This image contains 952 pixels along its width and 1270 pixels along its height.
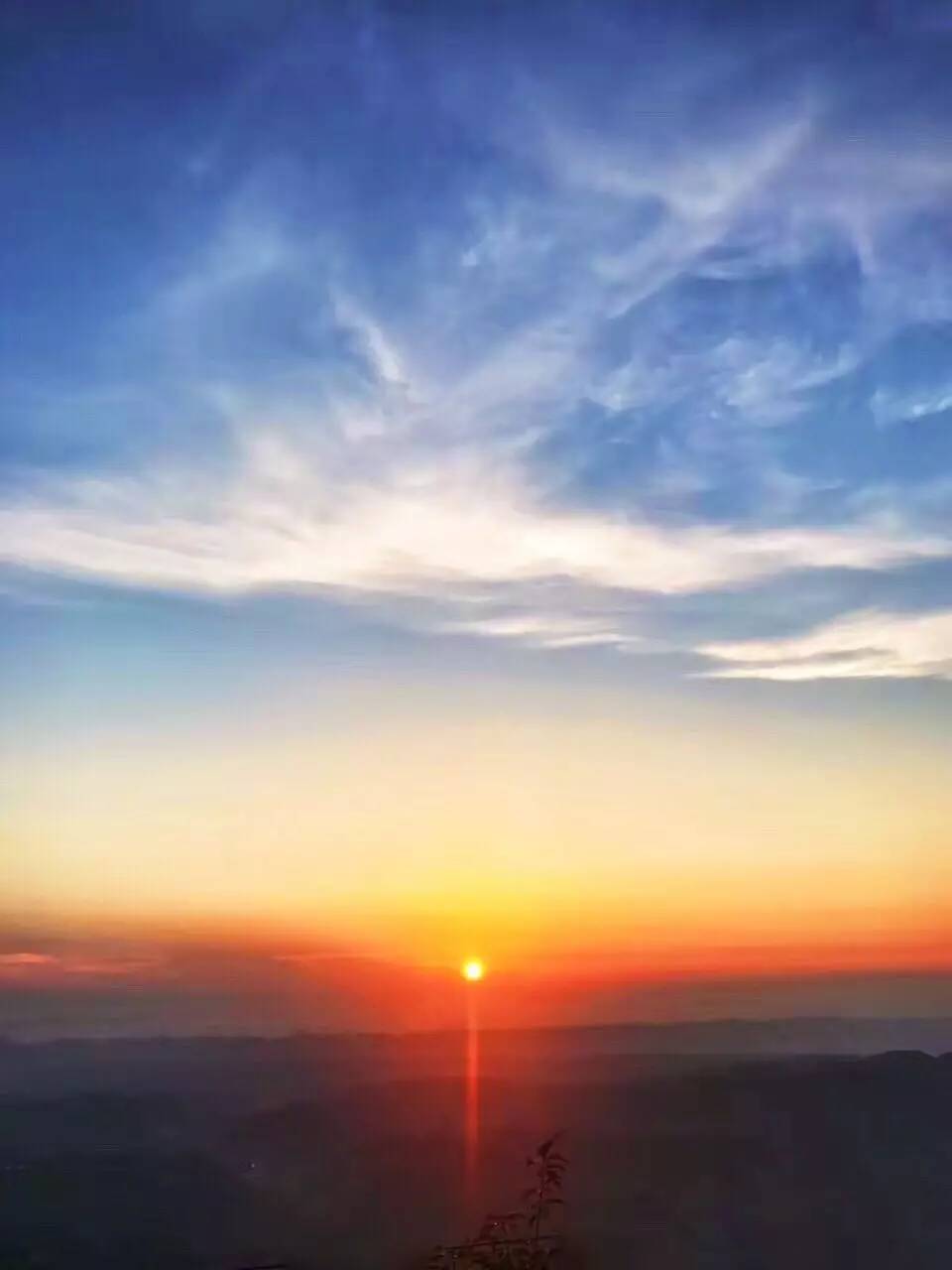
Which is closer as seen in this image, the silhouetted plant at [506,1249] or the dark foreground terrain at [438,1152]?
the silhouetted plant at [506,1249]

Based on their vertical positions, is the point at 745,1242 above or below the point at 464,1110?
below

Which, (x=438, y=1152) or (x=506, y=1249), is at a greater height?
(x=506, y=1249)

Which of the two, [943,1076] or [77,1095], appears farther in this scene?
[943,1076]

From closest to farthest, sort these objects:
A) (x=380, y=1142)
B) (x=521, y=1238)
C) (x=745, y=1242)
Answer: (x=521, y=1238) → (x=745, y=1242) → (x=380, y=1142)

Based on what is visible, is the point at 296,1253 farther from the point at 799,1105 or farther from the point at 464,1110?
the point at 799,1105

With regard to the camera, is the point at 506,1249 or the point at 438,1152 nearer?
the point at 506,1249

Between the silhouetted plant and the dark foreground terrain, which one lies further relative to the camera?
the dark foreground terrain

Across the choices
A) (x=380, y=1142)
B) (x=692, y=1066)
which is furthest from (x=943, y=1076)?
(x=380, y=1142)

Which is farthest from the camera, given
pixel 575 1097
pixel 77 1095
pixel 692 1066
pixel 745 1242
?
pixel 692 1066
